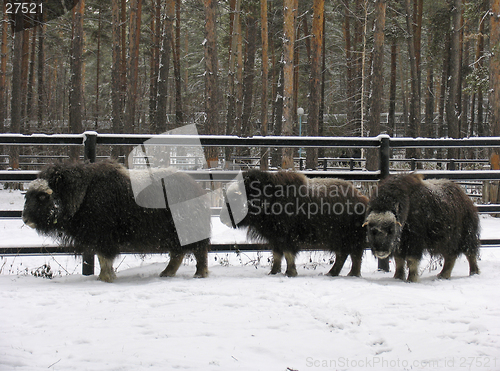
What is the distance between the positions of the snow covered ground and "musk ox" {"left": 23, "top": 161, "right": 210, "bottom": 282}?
444 mm

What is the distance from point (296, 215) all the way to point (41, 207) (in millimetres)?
2770

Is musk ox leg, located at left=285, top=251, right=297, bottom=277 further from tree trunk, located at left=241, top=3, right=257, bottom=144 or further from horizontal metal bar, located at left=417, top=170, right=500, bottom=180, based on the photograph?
→ tree trunk, located at left=241, top=3, right=257, bottom=144

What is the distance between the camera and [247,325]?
3.05 metres

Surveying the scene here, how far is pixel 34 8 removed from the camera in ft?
65.5

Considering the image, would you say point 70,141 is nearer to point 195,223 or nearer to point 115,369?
point 195,223

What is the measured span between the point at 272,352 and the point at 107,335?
43.0 inches

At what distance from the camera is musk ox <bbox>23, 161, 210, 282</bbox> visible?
176 inches

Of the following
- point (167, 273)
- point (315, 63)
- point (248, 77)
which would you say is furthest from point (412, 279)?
point (248, 77)

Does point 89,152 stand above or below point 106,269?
above

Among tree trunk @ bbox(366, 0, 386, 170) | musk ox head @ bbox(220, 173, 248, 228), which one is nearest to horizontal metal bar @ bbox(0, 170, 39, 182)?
musk ox head @ bbox(220, 173, 248, 228)

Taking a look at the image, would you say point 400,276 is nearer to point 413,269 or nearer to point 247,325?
point 413,269

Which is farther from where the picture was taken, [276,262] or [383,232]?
[276,262]

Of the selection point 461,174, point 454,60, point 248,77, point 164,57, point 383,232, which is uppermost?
point 454,60

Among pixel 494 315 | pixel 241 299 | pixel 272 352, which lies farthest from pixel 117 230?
pixel 494 315
